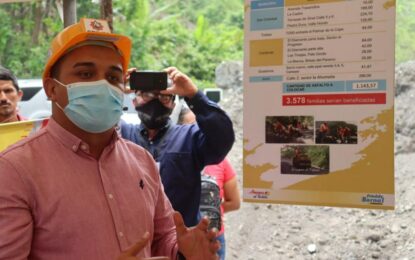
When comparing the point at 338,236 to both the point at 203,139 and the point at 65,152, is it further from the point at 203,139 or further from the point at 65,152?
the point at 65,152

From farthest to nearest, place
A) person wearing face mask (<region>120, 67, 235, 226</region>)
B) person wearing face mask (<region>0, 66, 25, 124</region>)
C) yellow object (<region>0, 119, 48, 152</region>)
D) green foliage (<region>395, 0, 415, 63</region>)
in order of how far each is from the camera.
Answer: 1. green foliage (<region>395, 0, 415, 63</region>)
2. person wearing face mask (<region>0, 66, 25, 124</region>)
3. yellow object (<region>0, 119, 48, 152</region>)
4. person wearing face mask (<region>120, 67, 235, 226</region>)

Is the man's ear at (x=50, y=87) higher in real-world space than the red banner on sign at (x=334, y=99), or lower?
higher

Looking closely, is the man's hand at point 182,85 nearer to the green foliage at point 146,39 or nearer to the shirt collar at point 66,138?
the shirt collar at point 66,138

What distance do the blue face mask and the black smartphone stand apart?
730 mm

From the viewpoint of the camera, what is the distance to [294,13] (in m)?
2.05

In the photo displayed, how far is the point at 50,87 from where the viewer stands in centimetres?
161

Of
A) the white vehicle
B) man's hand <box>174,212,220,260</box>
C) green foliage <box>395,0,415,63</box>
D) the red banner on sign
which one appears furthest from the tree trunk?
man's hand <box>174,212,220,260</box>

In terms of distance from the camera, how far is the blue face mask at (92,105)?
154 cm

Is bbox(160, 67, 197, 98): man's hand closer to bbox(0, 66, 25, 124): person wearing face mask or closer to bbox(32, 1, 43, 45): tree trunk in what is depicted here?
bbox(0, 66, 25, 124): person wearing face mask

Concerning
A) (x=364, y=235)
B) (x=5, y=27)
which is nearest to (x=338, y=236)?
(x=364, y=235)

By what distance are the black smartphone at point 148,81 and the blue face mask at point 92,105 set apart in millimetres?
730

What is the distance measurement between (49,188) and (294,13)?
4.09ft

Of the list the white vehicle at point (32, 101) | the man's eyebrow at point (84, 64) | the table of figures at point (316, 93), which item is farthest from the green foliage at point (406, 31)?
the white vehicle at point (32, 101)

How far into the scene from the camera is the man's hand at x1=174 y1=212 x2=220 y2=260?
4.88 ft
